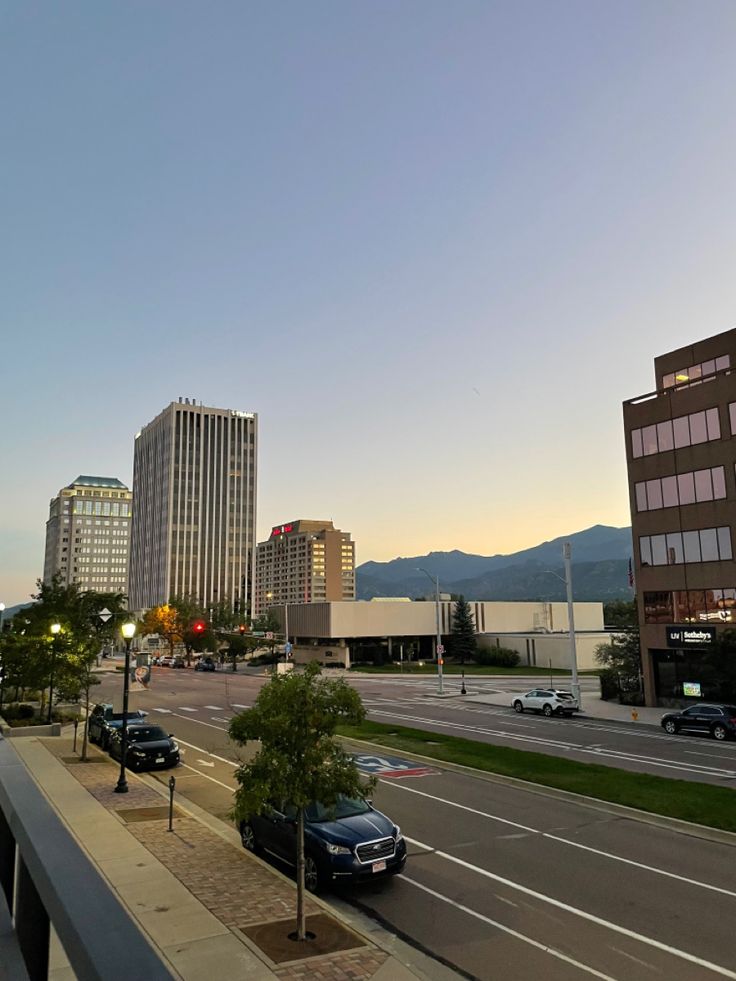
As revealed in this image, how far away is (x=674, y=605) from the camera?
159ft

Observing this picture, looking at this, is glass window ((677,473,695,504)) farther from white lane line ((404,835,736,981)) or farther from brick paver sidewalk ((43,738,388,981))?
brick paver sidewalk ((43,738,388,981))

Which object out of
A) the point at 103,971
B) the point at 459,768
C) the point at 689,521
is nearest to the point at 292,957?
the point at 103,971

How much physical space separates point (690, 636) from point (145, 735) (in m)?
34.8

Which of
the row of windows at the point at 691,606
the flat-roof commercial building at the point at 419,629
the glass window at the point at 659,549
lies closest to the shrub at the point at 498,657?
the flat-roof commercial building at the point at 419,629

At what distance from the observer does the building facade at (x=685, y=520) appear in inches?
1786

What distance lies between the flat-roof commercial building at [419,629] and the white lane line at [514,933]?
82532mm

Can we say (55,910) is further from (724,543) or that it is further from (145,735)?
(724,543)

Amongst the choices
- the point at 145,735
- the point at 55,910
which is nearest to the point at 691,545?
the point at 145,735

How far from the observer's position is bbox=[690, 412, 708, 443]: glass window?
47.0 m

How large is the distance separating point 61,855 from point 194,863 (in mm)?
13541

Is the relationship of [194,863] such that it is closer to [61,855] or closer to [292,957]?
[292,957]

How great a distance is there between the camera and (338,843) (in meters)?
13.6

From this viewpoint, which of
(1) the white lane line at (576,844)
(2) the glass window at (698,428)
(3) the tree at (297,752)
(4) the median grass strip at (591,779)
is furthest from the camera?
(2) the glass window at (698,428)

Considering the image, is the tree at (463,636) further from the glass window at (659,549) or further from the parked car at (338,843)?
the parked car at (338,843)
